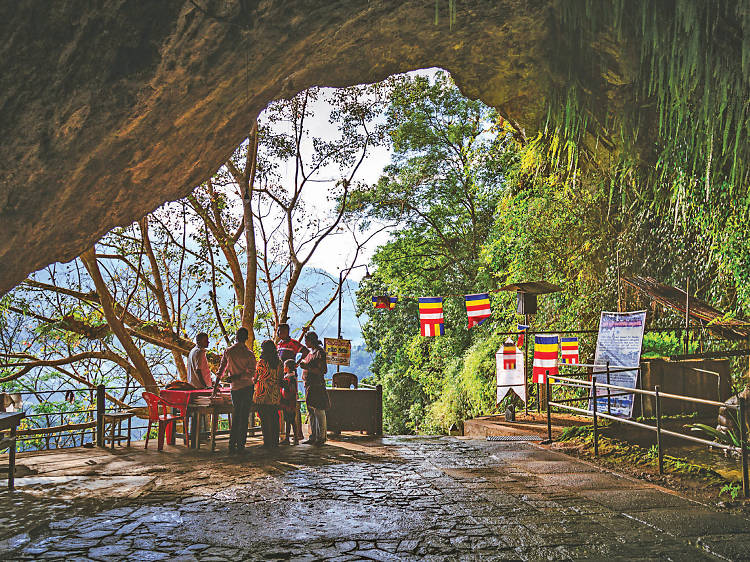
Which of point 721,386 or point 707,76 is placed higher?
point 707,76

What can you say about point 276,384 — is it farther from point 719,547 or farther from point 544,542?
point 719,547

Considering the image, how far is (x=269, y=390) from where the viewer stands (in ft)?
32.6

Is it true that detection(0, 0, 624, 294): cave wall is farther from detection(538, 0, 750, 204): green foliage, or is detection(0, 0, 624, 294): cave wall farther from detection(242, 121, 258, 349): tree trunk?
detection(242, 121, 258, 349): tree trunk

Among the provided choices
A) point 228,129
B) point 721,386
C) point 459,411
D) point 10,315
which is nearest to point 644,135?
point 721,386

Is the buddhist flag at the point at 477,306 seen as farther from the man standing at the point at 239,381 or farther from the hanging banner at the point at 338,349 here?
the man standing at the point at 239,381

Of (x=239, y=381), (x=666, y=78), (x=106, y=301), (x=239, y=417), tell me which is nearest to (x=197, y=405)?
(x=239, y=417)

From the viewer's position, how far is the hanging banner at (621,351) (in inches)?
405

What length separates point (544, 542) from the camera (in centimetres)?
467

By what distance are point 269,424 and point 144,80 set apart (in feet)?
19.4

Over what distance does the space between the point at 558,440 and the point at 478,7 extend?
6.44m

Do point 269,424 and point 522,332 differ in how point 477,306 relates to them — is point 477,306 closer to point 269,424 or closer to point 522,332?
point 522,332

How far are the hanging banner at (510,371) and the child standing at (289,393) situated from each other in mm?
4889

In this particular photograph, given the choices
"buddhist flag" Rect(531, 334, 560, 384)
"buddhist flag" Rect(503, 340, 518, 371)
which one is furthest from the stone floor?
"buddhist flag" Rect(503, 340, 518, 371)

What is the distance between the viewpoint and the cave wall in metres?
5.59
